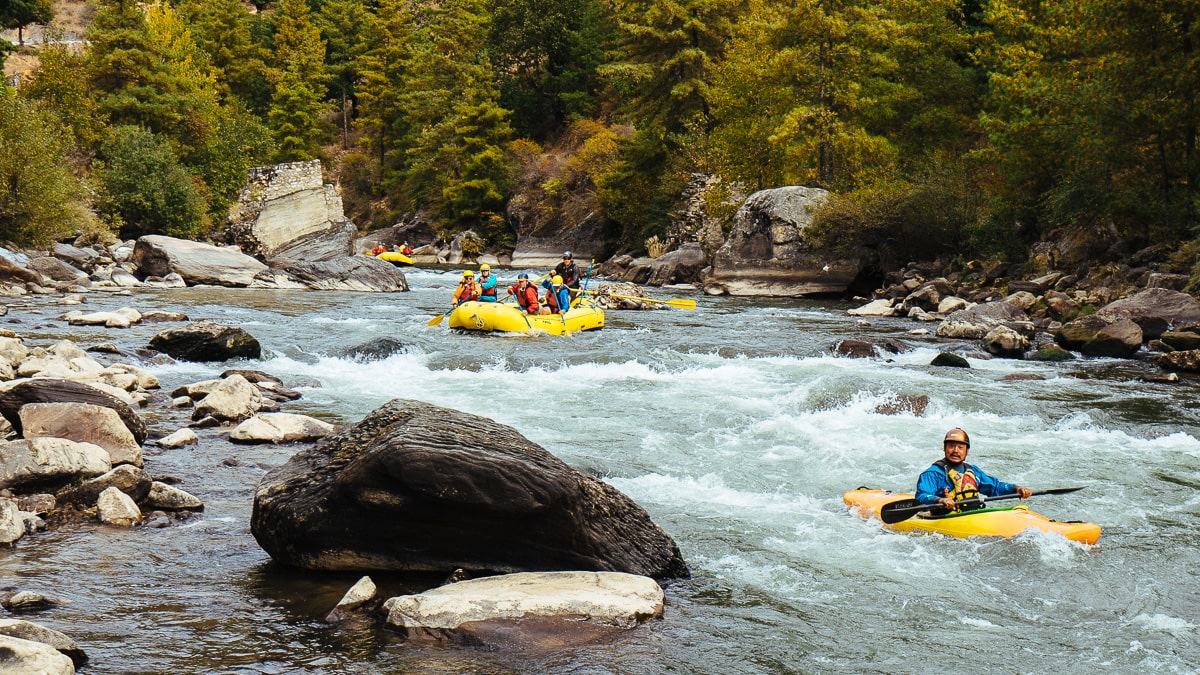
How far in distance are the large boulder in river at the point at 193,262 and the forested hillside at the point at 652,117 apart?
2138 mm

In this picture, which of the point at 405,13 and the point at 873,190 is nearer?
the point at 873,190

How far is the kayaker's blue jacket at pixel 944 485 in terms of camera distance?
749 cm

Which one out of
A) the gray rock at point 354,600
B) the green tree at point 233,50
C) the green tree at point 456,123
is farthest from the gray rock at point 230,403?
the green tree at point 233,50

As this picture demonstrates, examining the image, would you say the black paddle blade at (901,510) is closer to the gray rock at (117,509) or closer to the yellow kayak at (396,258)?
the gray rock at (117,509)

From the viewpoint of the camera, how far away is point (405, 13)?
5647 cm

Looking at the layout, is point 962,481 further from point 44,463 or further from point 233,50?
point 233,50

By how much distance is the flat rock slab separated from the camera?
5.04m

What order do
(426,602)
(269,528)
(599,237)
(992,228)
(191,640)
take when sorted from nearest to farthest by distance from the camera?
1. (191,640)
2. (426,602)
3. (269,528)
4. (992,228)
5. (599,237)

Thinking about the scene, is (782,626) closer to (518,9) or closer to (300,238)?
(300,238)

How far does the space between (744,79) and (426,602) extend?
29543 mm

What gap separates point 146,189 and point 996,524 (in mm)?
30707

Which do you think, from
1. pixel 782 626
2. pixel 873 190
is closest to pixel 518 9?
pixel 873 190

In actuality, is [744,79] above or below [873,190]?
above

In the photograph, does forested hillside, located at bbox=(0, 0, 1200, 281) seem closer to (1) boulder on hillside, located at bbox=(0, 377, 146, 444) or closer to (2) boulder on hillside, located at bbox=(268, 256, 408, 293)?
(2) boulder on hillside, located at bbox=(268, 256, 408, 293)
